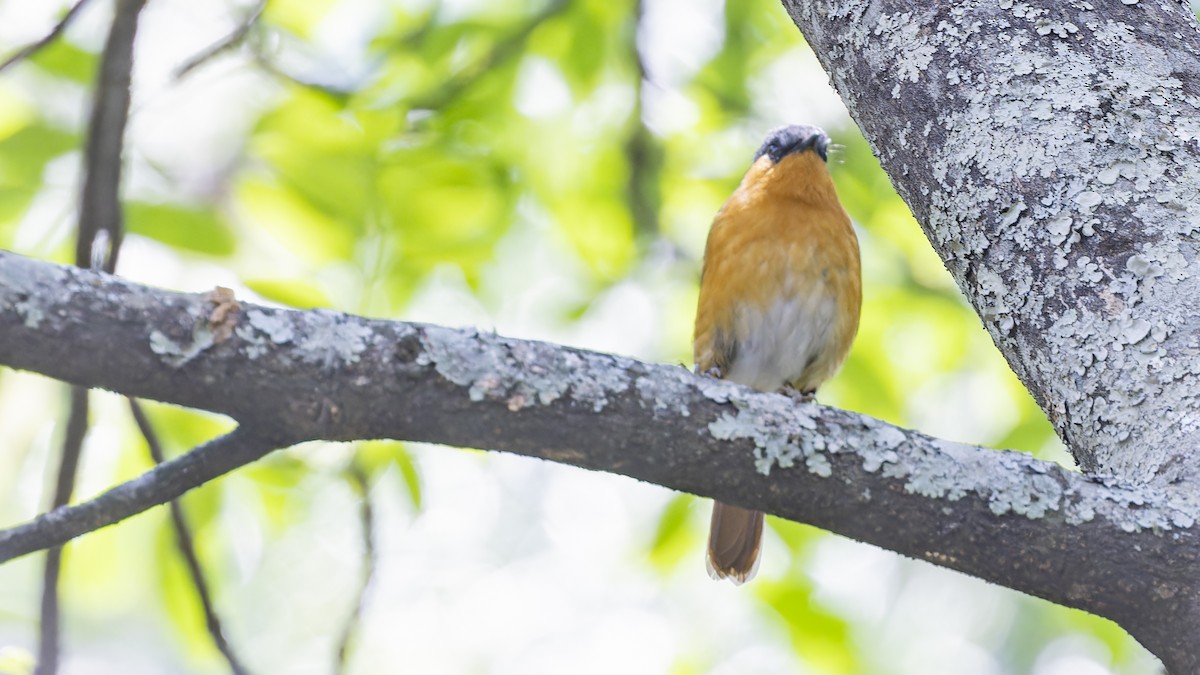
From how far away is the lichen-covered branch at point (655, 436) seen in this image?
1.45m

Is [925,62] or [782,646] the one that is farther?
[782,646]

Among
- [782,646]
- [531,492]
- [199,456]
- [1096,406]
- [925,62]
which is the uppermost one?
[925,62]

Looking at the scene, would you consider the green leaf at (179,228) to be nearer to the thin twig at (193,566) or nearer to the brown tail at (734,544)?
the thin twig at (193,566)

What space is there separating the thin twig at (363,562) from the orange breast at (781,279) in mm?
2076

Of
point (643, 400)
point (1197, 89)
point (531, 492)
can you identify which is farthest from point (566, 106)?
point (531, 492)

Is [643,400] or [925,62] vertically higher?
[925,62]

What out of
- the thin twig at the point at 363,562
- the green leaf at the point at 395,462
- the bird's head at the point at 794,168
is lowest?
the thin twig at the point at 363,562

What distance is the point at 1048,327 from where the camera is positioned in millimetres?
1979

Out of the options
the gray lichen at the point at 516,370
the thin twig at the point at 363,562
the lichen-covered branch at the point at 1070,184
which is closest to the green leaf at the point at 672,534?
the thin twig at the point at 363,562

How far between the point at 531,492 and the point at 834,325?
22.8 feet

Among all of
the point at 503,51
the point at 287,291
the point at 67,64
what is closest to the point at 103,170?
the point at 287,291

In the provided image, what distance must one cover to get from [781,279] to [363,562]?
96.5 inches

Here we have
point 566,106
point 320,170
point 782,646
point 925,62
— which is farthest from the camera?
point 566,106

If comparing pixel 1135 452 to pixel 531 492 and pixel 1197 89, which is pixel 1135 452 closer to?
pixel 1197 89
